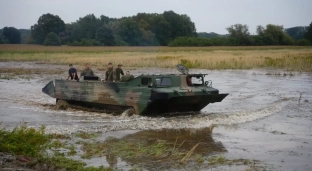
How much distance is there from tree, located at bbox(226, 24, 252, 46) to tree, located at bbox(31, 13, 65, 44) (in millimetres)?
30254

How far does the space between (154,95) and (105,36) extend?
6296 cm

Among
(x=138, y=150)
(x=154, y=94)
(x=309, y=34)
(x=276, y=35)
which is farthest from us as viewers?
(x=309, y=34)

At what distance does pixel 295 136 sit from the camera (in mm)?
12797

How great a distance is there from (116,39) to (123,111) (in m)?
60.4

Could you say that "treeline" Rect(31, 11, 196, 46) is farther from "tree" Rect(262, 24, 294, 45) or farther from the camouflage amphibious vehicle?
the camouflage amphibious vehicle

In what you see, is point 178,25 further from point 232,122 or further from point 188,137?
point 188,137

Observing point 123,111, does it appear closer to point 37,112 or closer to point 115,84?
point 115,84

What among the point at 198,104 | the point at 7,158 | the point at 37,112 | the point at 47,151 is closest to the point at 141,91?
the point at 198,104

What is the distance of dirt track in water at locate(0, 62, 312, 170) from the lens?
429 inches

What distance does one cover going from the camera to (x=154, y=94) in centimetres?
1505

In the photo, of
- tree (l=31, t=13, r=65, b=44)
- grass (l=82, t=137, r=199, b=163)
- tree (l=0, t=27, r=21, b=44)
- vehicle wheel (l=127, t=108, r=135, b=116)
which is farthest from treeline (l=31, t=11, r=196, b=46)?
grass (l=82, t=137, r=199, b=163)

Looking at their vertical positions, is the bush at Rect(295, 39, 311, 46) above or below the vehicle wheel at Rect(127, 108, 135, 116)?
above

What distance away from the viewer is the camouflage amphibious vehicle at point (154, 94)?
15.3 meters

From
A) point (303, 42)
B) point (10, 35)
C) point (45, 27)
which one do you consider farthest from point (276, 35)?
point (10, 35)
